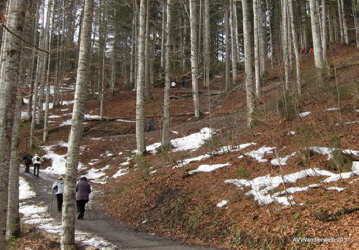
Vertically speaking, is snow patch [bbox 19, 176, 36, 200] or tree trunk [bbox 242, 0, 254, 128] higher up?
tree trunk [bbox 242, 0, 254, 128]

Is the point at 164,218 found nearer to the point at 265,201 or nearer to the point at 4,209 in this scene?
the point at 265,201

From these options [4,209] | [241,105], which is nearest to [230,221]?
[4,209]

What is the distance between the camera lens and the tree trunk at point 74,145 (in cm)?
568

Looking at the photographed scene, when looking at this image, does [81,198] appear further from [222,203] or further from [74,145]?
[222,203]

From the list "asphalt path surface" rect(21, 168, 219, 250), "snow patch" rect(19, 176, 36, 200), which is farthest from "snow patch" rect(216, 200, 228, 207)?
"snow patch" rect(19, 176, 36, 200)

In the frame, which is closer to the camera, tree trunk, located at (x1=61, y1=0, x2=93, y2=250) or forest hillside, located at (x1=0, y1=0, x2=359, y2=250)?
forest hillside, located at (x1=0, y1=0, x2=359, y2=250)

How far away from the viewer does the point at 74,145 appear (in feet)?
19.4

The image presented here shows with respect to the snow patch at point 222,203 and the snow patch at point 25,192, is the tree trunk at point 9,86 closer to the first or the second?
the snow patch at point 222,203

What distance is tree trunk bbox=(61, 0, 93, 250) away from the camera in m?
5.68

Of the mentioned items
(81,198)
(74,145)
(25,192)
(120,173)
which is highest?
(74,145)

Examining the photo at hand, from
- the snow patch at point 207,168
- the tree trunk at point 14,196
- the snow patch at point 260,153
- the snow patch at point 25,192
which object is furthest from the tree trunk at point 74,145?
the snow patch at point 25,192

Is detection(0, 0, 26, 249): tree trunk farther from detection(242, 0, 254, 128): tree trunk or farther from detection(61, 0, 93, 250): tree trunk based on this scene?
detection(242, 0, 254, 128): tree trunk

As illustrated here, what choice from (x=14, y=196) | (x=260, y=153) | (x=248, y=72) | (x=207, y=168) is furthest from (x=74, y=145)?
(x=248, y=72)

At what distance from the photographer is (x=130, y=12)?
28781mm
